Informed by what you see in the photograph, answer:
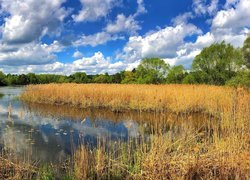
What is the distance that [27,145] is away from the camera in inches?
266

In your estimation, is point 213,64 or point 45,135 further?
point 213,64

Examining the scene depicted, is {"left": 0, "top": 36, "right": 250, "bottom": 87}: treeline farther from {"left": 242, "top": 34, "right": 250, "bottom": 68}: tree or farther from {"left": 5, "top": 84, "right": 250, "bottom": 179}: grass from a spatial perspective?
{"left": 5, "top": 84, "right": 250, "bottom": 179}: grass

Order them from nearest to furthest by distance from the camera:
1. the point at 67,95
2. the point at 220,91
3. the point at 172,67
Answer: the point at 220,91 → the point at 67,95 → the point at 172,67

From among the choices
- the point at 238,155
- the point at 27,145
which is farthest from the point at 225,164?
the point at 27,145

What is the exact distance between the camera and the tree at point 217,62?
28031 millimetres

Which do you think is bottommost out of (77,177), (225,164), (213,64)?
(77,177)

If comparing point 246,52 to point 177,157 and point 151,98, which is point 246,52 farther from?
point 177,157

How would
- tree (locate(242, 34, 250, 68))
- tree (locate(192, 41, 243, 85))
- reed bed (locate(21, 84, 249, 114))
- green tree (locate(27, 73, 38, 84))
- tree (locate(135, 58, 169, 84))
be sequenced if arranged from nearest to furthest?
tree (locate(242, 34, 250, 68)) → reed bed (locate(21, 84, 249, 114)) → tree (locate(192, 41, 243, 85)) → tree (locate(135, 58, 169, 84)) → green tree (locate(27, 73, 38, 84))

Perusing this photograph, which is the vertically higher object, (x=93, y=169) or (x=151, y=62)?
(x=151, y=62)

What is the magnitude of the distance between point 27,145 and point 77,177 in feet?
9.09

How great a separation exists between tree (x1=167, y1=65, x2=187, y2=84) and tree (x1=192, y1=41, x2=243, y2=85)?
362 inches

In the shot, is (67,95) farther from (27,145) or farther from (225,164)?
(225,164)

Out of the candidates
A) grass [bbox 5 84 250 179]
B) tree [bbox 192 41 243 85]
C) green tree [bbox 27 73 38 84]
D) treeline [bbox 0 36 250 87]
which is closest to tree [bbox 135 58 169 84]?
treeline [bbox 0 36 250 87]

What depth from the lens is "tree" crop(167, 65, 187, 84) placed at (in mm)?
39694
